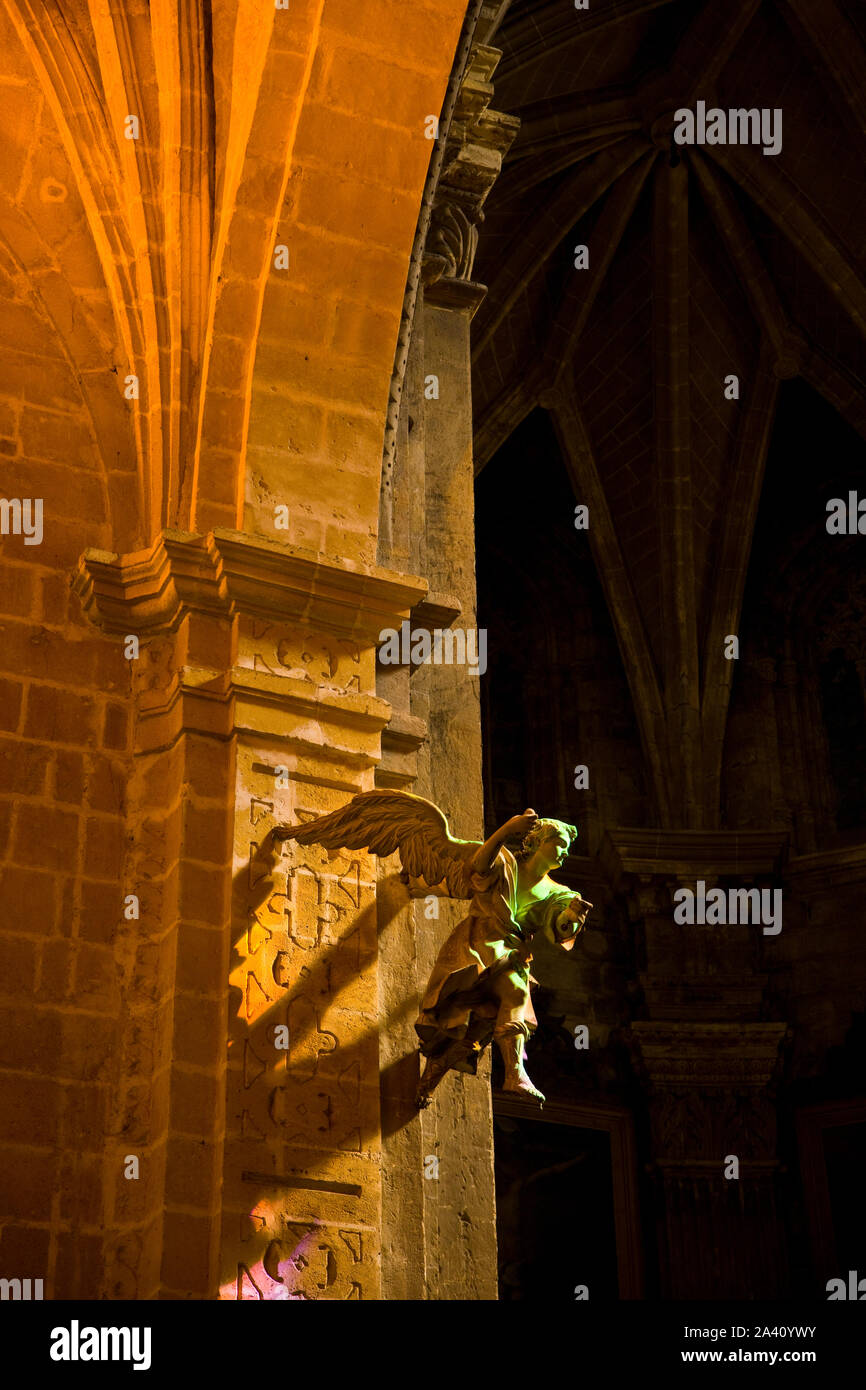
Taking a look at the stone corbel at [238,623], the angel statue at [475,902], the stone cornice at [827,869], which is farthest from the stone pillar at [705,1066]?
the stone corbel at [238,623]

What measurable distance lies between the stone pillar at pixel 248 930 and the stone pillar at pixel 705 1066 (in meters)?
7.04

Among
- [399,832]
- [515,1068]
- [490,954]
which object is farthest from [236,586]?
[515,1068]

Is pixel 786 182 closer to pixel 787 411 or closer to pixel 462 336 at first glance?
pixel 787 411

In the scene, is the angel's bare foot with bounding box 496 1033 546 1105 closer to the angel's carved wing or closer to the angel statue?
the angel statue

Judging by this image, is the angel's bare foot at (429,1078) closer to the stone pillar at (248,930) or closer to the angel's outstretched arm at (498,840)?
the stone pillar at (248,930)

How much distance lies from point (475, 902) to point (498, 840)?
282mm

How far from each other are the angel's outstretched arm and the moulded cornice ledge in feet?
3.88

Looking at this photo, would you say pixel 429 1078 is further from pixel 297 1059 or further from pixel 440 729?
pixel 440 729

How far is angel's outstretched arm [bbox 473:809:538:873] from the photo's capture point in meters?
5.36

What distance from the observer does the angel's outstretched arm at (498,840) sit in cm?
536

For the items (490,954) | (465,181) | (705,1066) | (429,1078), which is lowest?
(429,1078)

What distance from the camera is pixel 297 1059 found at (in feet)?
18.1
